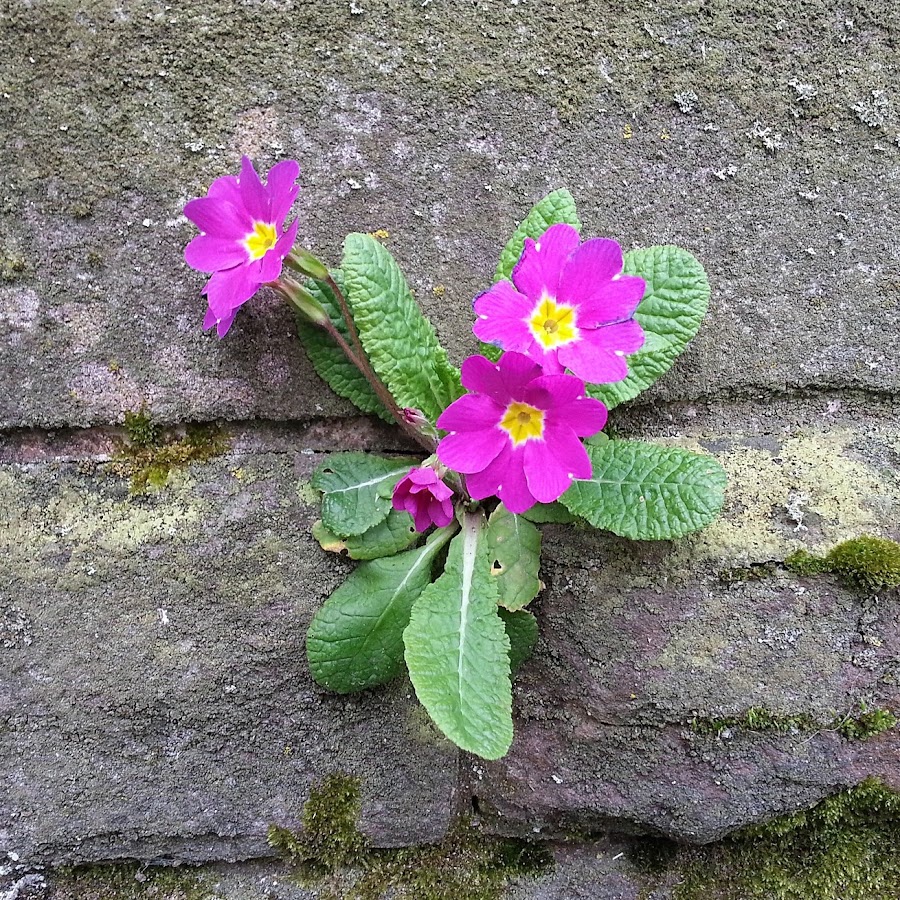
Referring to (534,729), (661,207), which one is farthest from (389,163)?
(534,729)

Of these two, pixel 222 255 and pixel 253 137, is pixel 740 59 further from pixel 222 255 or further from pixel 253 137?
pixel 222 255

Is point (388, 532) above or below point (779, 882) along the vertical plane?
above

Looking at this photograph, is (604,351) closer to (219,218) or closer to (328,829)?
(219,218)

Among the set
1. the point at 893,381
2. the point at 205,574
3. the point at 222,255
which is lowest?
the point at 205,574

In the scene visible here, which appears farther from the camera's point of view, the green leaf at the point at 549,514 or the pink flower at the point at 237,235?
the green leaf at the point at 549,514

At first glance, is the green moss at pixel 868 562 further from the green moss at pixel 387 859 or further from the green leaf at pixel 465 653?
the green moss at pixel 387 859

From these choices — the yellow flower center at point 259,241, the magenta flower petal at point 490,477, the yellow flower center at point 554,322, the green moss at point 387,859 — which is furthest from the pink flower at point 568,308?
the green moss at point 387,859
